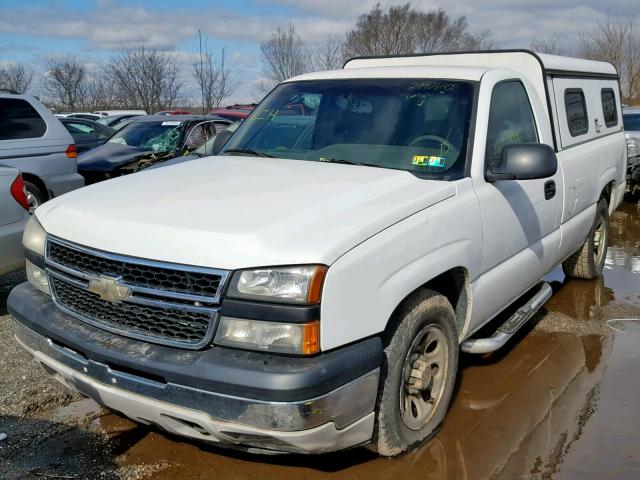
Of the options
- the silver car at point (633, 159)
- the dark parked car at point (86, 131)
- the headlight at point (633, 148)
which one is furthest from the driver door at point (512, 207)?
the dark parked car at point (86, 131)

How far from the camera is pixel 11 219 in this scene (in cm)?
511

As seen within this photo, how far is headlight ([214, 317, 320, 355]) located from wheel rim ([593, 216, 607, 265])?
15.2ft

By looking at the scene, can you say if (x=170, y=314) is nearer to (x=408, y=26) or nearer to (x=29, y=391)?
(x=29, y=391)

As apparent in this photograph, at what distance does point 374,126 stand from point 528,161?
923 millimetres

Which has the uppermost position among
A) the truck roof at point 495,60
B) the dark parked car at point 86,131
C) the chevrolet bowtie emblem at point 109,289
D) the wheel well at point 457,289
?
the truck roof at point 495,60

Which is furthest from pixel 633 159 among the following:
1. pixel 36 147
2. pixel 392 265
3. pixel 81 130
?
pixel 81 130

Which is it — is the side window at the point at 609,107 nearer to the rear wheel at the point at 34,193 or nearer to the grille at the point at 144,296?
the grille at the point at 144,296

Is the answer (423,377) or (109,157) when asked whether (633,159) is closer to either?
(109,157)

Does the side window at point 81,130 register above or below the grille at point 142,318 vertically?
below

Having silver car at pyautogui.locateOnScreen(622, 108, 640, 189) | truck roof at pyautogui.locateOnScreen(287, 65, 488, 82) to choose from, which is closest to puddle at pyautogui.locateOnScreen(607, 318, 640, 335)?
truck roof at pyautogui.locateOnScreen(287, 65, 488, 82)

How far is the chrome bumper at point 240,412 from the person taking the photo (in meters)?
2.42

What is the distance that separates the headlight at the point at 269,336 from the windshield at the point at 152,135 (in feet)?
26.2

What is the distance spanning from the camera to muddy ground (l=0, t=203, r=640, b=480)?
3.09 metres

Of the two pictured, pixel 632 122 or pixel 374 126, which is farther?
pixel 632 122
